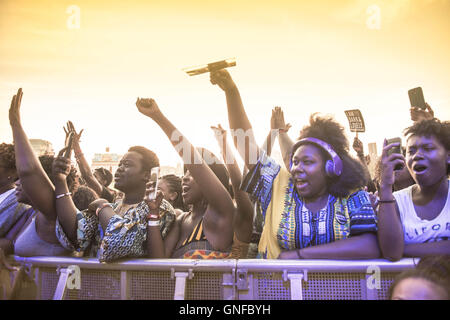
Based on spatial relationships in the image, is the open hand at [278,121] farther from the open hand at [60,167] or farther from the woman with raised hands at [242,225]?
the open hand at [60,167]

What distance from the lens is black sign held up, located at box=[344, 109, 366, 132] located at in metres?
2.87

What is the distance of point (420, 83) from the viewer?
9.41ft

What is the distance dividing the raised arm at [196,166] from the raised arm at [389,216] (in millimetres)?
885

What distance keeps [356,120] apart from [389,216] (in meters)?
1.13

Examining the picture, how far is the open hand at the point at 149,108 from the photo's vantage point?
2.28 meters

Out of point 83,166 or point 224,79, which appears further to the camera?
point 83,166

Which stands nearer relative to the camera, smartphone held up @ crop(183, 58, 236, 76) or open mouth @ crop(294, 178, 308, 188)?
open mouth @ crop(294, 178, 308, 188)

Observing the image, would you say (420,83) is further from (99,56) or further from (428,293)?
(99,56)

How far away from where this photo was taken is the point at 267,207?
85.5 inches

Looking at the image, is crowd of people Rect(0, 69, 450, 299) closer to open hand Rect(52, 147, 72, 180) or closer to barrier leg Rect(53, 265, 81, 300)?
open hand Rect(52, 147, 72, 180)

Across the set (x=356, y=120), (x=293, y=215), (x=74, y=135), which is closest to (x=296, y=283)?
(x=293, y=215)

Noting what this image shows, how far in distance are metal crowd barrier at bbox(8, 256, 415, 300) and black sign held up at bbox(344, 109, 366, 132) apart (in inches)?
52.7

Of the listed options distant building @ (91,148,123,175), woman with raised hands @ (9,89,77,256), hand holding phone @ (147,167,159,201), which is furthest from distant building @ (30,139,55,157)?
A: hand holding phone @ (147,167,159,201)

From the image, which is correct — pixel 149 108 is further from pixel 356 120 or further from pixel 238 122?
pixel 356 120
